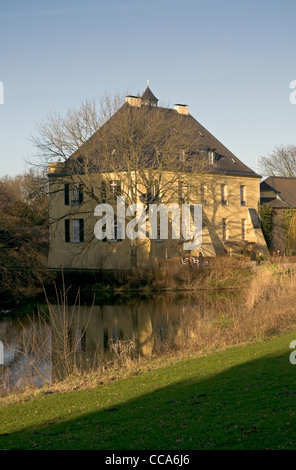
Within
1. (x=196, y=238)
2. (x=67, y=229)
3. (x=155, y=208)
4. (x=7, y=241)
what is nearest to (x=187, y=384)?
(x=7, y=241)

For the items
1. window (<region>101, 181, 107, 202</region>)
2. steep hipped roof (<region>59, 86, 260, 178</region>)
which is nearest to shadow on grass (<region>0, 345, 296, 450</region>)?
window (<region>101, 181, 107, 202</region>)

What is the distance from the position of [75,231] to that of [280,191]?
18064mm

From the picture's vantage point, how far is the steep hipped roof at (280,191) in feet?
148

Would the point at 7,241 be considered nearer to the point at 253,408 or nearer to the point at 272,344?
the point at 272,344

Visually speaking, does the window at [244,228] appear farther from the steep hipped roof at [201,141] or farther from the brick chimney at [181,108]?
the brick chimney at [181,108]

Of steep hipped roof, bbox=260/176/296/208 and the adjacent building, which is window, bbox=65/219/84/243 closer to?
the adjacent building

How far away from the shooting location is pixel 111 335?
18844mm

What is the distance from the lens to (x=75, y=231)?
128 ft

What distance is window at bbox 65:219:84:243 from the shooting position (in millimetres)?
38812

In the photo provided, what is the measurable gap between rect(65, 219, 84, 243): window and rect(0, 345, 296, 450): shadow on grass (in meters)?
28.8

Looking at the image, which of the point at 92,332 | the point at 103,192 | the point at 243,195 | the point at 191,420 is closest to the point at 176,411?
the point at 191,420

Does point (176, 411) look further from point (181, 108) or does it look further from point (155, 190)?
point (181, 108)

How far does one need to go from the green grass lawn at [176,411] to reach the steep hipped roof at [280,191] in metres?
34.5

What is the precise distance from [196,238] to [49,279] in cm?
1165
